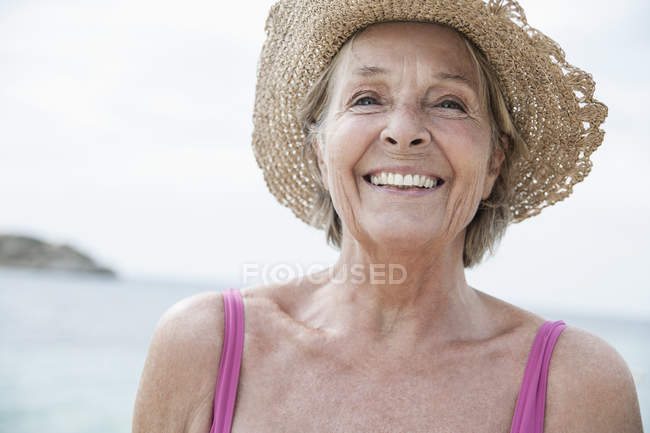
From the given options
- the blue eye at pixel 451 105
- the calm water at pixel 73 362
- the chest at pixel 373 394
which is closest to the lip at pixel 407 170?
the blue eye at pixel 451 105

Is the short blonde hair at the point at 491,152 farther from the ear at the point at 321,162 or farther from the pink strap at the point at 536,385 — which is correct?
the pink strap at the point at 536,385

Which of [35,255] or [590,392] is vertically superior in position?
[35,255]

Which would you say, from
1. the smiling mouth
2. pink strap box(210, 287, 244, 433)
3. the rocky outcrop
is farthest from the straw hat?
the rocky outcrop

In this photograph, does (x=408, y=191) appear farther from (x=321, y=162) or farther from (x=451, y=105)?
(x=321, y=162)

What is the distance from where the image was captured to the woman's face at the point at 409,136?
2.10 metres

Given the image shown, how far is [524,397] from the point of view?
2.05 meters

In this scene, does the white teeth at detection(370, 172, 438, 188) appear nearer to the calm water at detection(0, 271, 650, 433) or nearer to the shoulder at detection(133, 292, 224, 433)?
the shoulder at detection(133, 292, 224, 433)

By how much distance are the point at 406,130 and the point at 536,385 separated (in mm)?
990

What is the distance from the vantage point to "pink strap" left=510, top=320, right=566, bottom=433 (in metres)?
2.01

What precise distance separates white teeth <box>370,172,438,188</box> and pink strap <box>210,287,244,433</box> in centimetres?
72

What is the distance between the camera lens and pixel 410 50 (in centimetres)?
213

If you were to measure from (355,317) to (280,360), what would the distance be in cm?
34

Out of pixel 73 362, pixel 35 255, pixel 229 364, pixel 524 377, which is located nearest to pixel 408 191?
pixel 524 377

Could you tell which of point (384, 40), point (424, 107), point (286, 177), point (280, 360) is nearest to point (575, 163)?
point (424, 107)
